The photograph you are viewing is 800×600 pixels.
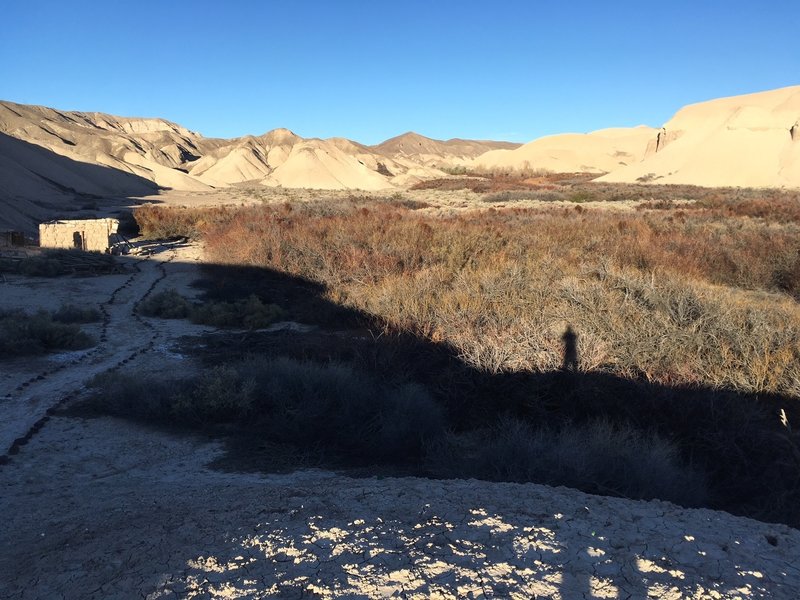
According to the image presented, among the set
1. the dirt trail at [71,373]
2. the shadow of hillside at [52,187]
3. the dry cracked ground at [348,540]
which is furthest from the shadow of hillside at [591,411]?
the shadow of hillside at [52,187]

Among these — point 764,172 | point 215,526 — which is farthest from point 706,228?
point 764,172

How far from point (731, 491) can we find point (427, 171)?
262 feet

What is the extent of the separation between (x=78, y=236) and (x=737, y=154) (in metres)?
48.9

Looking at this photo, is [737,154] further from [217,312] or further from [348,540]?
[348,540]

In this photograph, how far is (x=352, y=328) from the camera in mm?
9711

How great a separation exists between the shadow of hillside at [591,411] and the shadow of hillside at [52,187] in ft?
73.4

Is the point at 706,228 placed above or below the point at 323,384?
above

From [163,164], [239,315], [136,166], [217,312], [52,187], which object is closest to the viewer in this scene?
[239,315]

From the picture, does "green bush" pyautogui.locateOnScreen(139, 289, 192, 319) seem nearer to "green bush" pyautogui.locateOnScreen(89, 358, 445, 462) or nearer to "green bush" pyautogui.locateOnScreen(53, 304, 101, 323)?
"green bush" pyautogui.locateOnScreen(53, 304, 101, 323)

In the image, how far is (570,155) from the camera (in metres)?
99.2

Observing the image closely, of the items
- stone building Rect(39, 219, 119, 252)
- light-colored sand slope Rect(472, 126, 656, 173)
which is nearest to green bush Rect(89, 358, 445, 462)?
stone building Rect(39, 219, 119, 252)

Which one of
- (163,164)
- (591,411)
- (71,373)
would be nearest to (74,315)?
(71,373)

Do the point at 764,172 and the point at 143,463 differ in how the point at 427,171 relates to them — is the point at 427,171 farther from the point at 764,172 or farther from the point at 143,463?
the point at 143,463

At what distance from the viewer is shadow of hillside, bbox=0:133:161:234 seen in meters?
28.5
